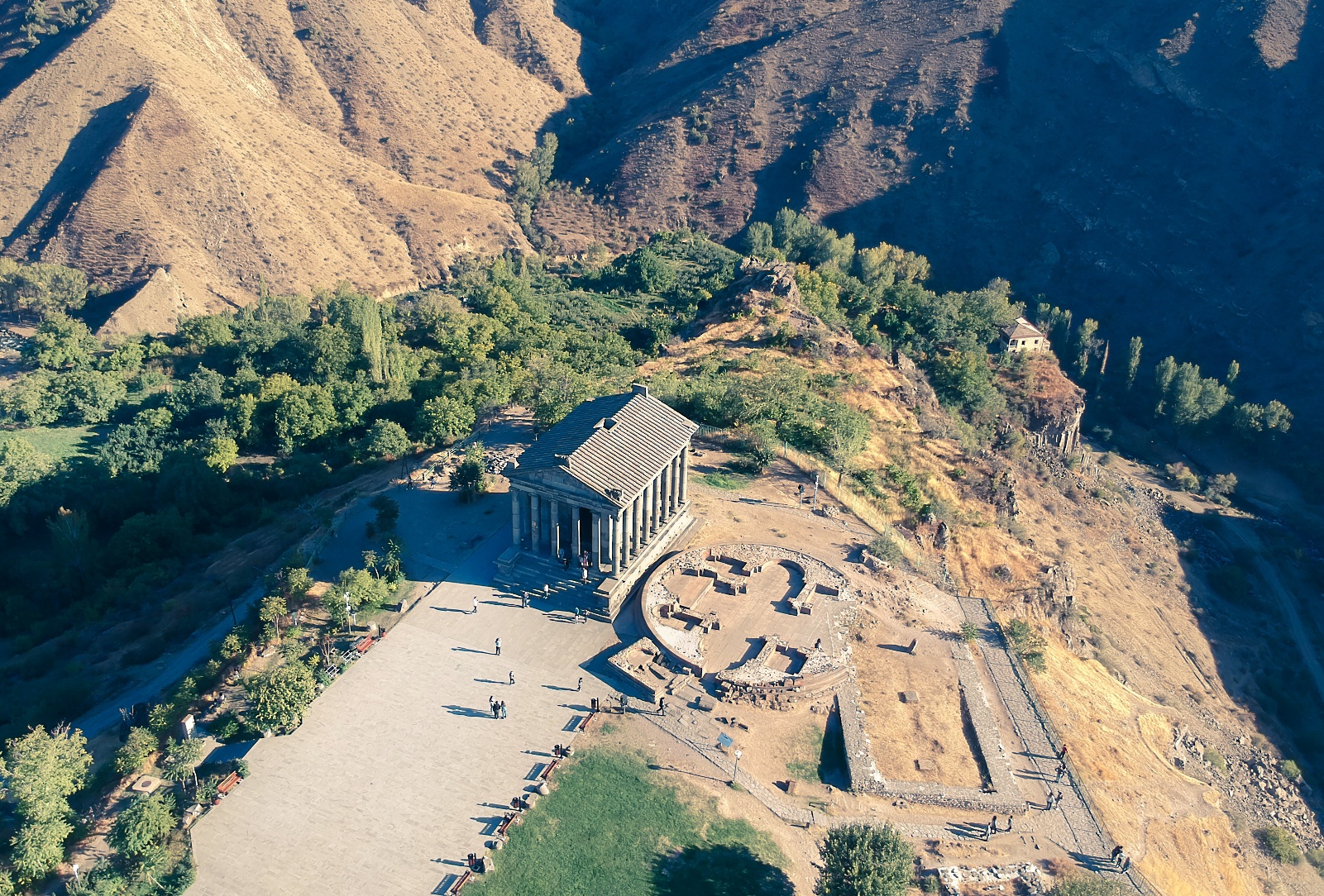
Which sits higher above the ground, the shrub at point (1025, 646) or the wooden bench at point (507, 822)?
the shrub at point (1025, 646)

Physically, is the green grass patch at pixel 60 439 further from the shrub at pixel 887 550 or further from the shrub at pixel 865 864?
the shrub at pixel 865 864

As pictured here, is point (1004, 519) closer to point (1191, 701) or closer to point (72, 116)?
point (1191, 701)

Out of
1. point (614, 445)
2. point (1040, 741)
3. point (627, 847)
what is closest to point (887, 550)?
point (1040, 741)

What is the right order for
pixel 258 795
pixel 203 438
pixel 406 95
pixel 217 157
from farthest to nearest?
1. pixel 406 95
2. pixel 217 157
3. pixel 203 438
4. pixel 258 795

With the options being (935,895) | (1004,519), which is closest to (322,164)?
(1004,519)

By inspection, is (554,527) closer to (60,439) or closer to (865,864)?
(865,864)

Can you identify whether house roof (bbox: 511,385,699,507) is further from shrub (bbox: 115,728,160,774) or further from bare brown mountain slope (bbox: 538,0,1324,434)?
bare brown mountain slope (bbox: 538,0,1324,434)

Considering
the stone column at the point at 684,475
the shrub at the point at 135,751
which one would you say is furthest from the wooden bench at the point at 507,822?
the stone column at the point at 684,475
